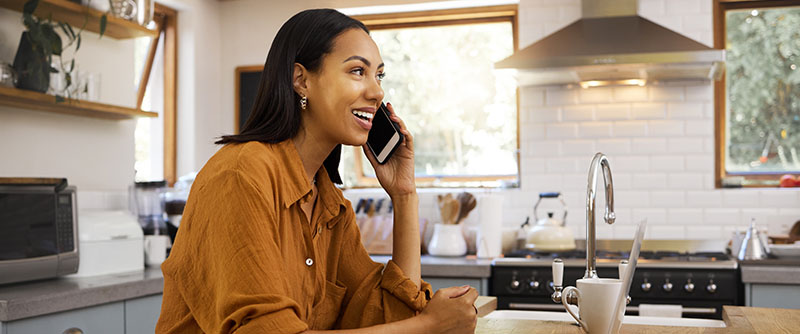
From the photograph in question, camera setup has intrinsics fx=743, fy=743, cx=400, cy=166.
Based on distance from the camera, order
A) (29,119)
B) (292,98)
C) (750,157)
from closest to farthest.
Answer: (292,98) → (29,119) → (750,157)

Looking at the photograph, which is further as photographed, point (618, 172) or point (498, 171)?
point (498, 171)

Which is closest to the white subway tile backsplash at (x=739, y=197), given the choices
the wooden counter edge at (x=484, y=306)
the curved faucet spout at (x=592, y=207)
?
the wooden counter edge at (x=484, y=306)

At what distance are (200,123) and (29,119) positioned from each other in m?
1.55

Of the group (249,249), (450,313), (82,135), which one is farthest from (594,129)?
(249,249)

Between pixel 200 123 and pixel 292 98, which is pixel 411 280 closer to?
pixel 292 98

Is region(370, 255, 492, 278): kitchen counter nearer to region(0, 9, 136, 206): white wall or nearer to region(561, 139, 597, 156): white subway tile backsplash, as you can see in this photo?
region(561, 139, 597, 156): white subway tile backsplash

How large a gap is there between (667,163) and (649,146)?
5.3 inches

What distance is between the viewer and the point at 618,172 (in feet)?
13.7

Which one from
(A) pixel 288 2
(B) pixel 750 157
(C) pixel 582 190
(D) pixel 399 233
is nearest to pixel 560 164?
(C) pixel 582 190

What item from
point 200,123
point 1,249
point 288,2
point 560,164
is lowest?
point 1,249

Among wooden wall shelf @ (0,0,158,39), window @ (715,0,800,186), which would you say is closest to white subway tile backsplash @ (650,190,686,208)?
window @ (715,0,800,186)

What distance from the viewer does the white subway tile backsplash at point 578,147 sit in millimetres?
4227

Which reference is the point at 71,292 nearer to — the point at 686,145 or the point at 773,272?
the point at 773,272

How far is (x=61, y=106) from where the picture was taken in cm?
314
